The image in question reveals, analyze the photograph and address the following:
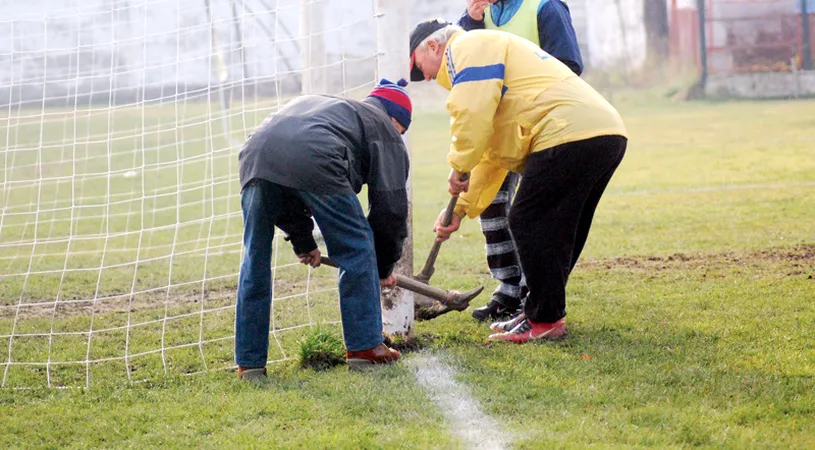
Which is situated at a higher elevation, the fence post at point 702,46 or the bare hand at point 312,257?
the bare hand at point 312,257

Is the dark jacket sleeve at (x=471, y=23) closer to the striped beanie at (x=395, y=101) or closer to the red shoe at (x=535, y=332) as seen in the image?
the striped beanie at (x=395, y=101)

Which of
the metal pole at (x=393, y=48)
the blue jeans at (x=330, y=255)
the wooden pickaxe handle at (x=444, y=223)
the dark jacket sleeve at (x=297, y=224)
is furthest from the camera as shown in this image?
the wooden pickaxe handle at (x=444, y=223)

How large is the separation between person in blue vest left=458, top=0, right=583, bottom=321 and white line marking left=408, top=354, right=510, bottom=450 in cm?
107

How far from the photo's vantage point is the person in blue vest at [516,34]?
18.0 ft

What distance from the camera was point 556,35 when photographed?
5.47 m

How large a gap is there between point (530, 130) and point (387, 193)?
871mm

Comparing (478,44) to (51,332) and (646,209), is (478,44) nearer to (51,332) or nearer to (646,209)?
(51,332)

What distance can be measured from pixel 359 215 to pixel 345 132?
0.38 metres

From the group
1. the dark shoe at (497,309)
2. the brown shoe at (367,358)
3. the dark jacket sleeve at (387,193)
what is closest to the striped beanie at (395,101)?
the dark jacket sleeve at (387,193)

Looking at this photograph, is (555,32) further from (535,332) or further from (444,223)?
(535,332)

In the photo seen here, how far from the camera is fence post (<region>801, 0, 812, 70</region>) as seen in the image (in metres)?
23.0

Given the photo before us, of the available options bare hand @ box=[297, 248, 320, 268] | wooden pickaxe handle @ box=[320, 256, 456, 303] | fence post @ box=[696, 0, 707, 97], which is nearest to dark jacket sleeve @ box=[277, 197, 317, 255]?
bare hand @ box=[297, 248, 320, 268]

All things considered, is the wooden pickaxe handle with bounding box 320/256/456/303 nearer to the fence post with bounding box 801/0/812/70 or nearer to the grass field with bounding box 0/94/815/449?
the grass field with bounding box 0/94/815/449

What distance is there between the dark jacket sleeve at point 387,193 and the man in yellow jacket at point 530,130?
35 centimetres
